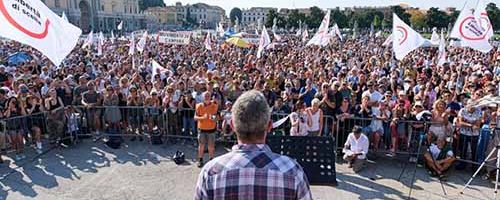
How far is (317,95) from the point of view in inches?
416

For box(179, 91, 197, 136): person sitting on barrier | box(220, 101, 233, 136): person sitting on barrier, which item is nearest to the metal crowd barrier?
box(220, 101, 233, 136): person sitting on barrier

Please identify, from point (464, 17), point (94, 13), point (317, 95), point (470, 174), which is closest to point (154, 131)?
point (317, 95)

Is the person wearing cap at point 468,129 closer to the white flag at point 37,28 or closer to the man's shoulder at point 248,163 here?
the man's shoulder at point 248,163

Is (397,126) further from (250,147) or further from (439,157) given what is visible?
(250,147)

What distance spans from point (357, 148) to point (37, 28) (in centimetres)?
632

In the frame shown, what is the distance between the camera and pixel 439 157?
864 cm

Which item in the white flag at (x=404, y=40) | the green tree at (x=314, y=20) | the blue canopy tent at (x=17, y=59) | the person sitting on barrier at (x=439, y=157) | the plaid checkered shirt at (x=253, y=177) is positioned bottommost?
the person sitting on barrier at (x=439, y=157)

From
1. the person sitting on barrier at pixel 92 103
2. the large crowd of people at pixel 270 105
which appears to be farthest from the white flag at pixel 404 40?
the person sitting on barrier at pixel 92 103

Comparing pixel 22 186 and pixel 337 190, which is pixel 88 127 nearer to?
pixel 22 186

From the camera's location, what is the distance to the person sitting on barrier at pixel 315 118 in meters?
8.98

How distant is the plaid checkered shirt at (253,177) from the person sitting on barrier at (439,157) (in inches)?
270

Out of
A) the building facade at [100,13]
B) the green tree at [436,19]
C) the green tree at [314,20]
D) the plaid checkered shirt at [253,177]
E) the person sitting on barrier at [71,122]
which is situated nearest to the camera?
the plaid checkered shirt at [253,177]

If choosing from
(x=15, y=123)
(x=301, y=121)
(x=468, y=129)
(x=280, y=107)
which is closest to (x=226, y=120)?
(x=280, y=107)

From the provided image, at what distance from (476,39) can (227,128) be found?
781 cm
